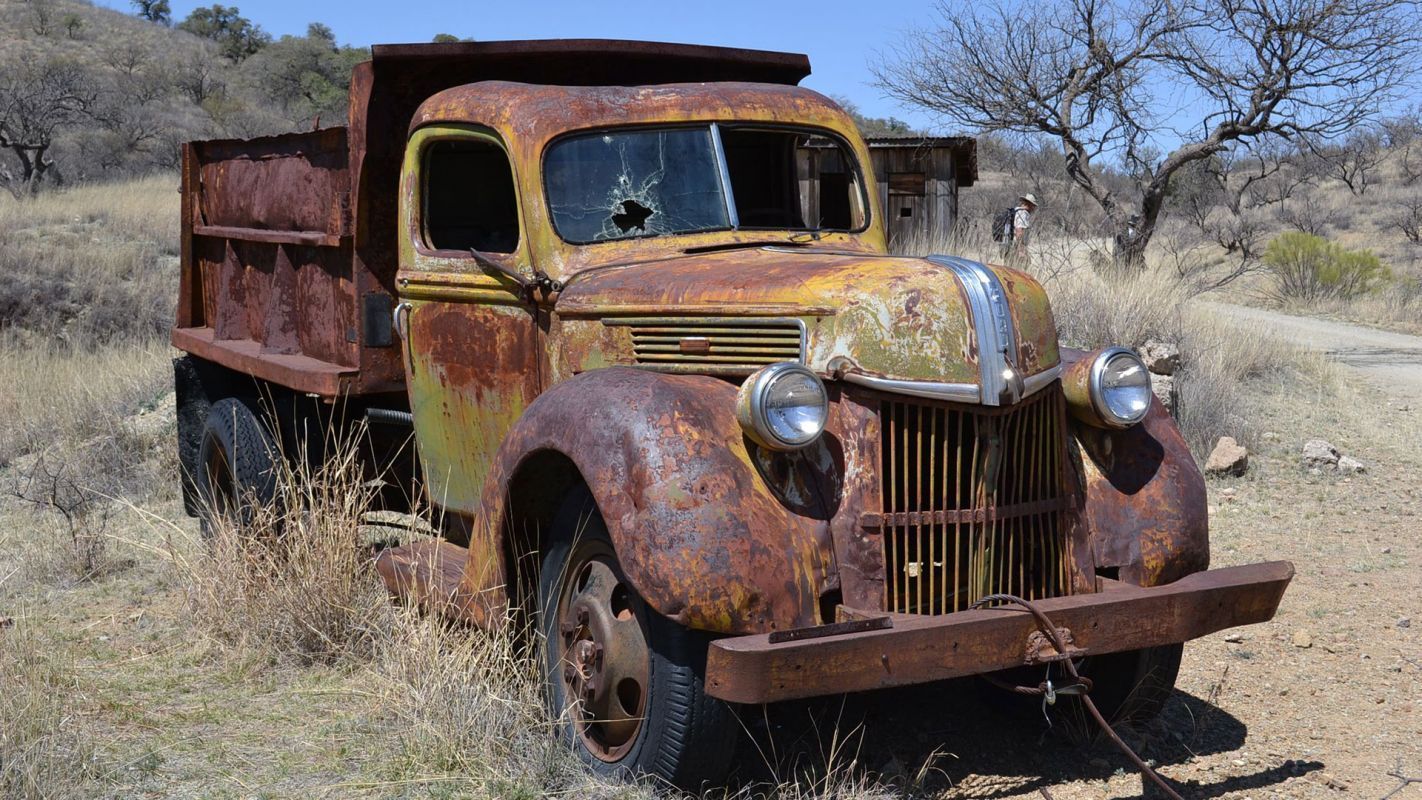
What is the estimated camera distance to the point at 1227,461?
8156mm

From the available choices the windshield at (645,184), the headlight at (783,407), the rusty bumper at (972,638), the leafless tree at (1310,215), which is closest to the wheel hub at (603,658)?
the rusty bumper at (972,638)

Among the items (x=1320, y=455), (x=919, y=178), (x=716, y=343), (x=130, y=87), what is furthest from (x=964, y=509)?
(x=130, y=87)

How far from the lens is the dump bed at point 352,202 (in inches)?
209

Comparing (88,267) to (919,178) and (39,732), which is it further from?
(39,732)

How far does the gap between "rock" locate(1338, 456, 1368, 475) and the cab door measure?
573 centimetres

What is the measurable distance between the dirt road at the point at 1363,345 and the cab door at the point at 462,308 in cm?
877

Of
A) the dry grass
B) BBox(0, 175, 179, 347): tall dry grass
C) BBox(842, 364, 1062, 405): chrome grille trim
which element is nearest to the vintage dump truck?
BBox(842, 364, 1062, 405): chrome grille trim

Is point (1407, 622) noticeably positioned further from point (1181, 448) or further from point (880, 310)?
point (880, 310)

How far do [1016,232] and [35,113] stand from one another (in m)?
19.4

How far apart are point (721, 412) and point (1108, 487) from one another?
123 centimetres

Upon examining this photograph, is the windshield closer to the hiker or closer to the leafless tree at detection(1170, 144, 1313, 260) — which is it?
the hiker

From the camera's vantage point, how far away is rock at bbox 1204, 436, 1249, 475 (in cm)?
816

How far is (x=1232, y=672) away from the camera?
5.14 m

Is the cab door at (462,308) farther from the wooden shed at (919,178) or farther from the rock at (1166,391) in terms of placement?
the wooden shed at (919,178)
